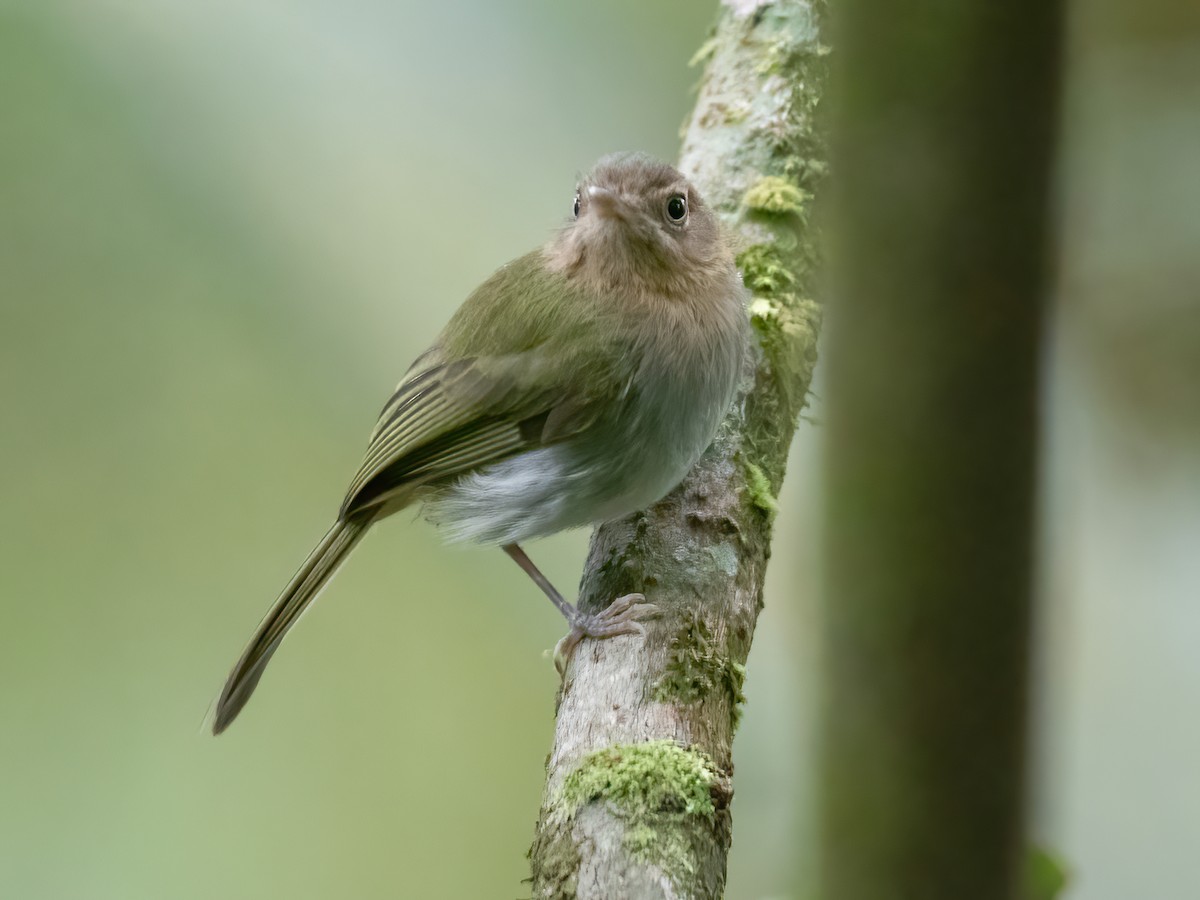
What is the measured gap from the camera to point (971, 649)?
661 mm

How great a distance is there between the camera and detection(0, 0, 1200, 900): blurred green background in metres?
4.95

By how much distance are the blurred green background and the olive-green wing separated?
1.57m

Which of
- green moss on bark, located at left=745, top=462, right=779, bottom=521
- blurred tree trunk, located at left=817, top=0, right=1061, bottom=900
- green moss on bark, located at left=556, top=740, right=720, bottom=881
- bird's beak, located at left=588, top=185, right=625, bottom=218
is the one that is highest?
bird's beak, located at left=588, top=185, right=625, bottom=218

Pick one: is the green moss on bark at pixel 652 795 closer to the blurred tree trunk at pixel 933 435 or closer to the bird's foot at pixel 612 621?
the bird's foot at pixel 612 621

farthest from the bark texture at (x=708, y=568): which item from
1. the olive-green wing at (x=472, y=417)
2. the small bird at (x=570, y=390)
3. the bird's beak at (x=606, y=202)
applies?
the bird's beak at (x=606, y=202)

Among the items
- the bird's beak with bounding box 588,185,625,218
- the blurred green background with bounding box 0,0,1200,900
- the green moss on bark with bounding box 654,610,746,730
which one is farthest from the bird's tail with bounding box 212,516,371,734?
the blurred green background with bounding box 0,0,1200,900

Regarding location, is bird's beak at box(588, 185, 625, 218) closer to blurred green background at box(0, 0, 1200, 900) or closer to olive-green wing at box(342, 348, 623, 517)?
olive-green wing at box(342, 348, 623, 517)

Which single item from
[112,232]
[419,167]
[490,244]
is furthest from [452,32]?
[112,232]

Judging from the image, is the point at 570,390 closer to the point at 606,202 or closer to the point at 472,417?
the point at 472,417

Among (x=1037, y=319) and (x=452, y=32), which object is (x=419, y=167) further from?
(x=1037, y=319)

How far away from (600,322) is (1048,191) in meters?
2.52

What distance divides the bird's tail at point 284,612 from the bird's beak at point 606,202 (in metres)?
1.16

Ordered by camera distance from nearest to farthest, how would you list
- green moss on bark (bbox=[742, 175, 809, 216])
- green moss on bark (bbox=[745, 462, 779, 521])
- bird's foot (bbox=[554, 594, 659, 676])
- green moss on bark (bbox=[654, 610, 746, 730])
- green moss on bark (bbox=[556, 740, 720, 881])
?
green moss on bark (bbox=[556, 740, 720, 881]), green moss on bark (bbox=[654, 610, 746, 730]), bird's foot (bbox=[554, 594, 659, 676]), green moss on bark (bbox=[745, 462, 779, 521]), green moss on bark (bbox=[742, 175, 809, 216])

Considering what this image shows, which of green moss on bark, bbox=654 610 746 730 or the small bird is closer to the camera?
green moss on bark, bbox=654 610 746 730
